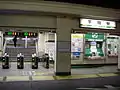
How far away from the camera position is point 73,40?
17.2 metres

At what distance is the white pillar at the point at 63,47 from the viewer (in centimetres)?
1280

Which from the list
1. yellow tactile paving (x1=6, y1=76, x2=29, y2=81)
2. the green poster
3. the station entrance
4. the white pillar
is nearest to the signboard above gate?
the white pillar

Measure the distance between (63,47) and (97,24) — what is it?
10.3ft

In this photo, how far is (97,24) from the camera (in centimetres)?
1409

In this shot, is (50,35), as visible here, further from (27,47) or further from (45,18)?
(45,18)

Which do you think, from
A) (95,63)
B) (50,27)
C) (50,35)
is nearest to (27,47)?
(50,35)

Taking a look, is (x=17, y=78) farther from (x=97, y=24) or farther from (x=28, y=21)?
(x=97, y=24)

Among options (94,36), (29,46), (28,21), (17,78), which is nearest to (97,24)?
(94,36)

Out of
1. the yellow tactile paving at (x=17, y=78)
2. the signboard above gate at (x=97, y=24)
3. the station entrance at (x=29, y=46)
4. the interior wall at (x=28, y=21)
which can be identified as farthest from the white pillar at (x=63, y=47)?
the station entrance at (x=29, y=46)

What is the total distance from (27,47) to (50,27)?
9609 millimetres

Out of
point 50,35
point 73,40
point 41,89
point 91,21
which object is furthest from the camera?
point 50,35

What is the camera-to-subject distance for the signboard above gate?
1350cm

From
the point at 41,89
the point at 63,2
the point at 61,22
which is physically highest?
the point at 63,2

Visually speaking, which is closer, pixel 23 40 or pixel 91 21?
pixel 91 21
